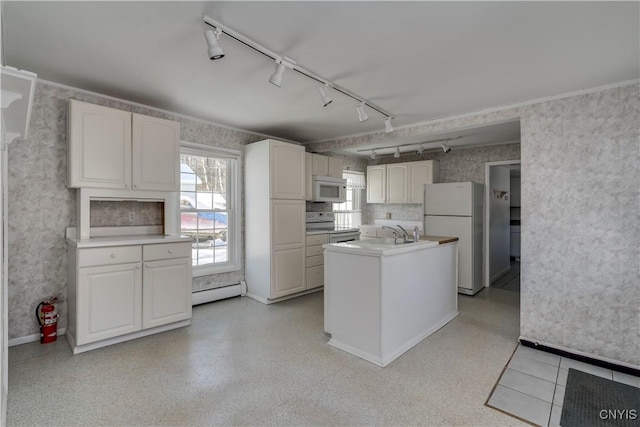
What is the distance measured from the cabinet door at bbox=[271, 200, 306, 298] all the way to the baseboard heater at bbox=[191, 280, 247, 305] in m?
0.58

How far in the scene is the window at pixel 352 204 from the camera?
19.8 feet

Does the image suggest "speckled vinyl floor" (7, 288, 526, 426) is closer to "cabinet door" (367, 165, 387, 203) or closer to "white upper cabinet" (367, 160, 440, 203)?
"white upper cabinet" (367, 160, 440, 203)

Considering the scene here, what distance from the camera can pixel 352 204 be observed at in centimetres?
631

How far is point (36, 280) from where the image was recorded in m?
2.88

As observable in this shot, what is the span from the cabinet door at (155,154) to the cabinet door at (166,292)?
2.67 feet

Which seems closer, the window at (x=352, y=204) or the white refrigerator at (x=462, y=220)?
the white refrigerator at (x=462, y=220)

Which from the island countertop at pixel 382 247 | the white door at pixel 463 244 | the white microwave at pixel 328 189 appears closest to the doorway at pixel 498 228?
the white door at pixel 463 244

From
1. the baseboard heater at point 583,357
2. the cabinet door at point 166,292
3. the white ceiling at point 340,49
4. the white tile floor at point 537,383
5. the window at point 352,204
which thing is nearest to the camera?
the white ceiling at point 340,49

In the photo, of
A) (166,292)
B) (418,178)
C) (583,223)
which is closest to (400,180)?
(418,178)

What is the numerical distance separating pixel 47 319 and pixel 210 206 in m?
1.99

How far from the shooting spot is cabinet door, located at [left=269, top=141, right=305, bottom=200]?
415 centimetres

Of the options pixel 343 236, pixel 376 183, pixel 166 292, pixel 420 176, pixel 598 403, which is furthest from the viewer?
pixel 376 183

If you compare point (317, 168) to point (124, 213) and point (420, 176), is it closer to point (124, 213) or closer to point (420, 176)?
point (420, 176)

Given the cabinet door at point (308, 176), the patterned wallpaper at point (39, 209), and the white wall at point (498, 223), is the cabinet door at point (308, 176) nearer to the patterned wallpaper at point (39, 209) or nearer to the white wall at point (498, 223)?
the patterned wallpaper at point (39, 209)
